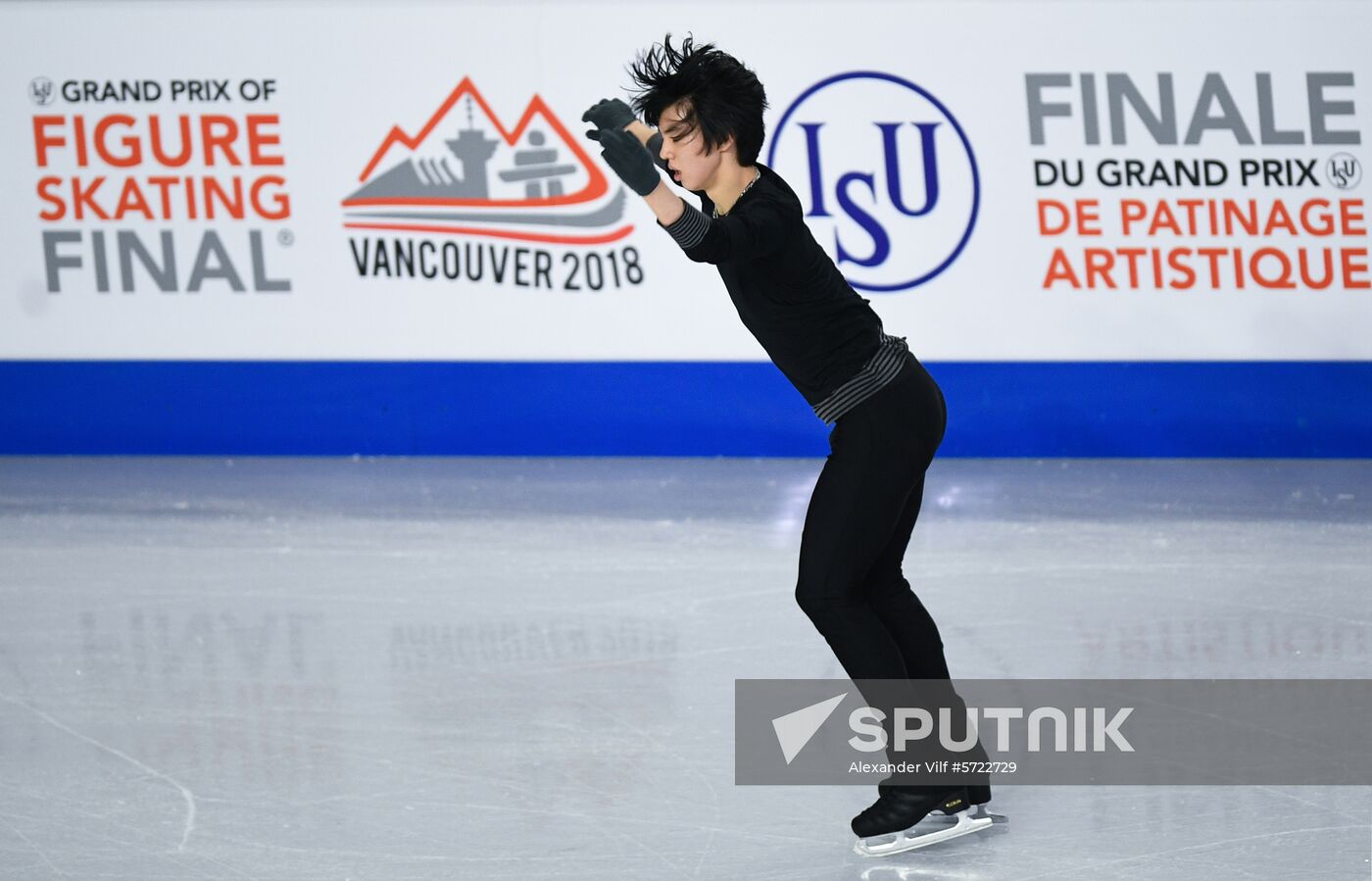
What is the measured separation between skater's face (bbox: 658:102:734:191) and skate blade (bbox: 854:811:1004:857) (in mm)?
1320

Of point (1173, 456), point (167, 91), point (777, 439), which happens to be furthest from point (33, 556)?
point (1173, 456)

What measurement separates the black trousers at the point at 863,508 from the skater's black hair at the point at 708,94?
57 centimetres

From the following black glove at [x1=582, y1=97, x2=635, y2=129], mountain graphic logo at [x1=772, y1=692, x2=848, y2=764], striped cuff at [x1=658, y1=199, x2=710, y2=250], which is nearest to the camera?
striped cuff at [x1=658, y1=199, x2=710, y2=250]

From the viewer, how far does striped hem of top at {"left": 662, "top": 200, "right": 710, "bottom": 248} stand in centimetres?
274

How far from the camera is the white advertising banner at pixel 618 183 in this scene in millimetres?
7398

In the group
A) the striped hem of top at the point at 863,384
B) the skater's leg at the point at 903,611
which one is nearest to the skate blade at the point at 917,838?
the skater's leg at the point at 903,611

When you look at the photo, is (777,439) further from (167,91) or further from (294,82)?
(167,91)

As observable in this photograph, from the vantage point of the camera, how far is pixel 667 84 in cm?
296

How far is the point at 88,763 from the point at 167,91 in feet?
16.1

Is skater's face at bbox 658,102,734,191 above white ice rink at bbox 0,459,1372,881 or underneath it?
above

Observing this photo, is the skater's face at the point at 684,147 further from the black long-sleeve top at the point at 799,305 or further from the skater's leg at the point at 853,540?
the skater's leg at the point at 853,540

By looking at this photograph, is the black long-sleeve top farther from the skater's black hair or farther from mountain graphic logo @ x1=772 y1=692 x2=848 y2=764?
mountain graphic logo @ x1=772 y1=692 x2=848 y2=764

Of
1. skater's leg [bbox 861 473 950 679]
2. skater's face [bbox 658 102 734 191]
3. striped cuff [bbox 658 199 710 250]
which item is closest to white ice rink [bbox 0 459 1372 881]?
skater's leg [bbox 861 473 950 679]

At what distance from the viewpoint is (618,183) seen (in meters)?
7.74
